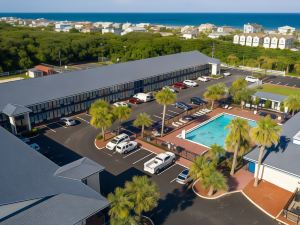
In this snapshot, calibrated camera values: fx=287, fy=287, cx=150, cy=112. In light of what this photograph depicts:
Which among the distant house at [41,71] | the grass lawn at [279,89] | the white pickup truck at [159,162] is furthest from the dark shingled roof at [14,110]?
the grass lawn at [279,89]

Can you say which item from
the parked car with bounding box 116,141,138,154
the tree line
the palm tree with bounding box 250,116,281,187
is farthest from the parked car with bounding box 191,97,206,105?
the tree line

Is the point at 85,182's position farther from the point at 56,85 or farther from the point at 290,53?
the point at 290,53

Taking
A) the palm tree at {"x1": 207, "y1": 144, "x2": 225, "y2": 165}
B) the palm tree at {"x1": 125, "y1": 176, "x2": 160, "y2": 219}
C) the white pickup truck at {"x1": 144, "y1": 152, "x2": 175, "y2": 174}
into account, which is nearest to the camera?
the palm tree at {"x1": 125, "y1": 176, "x2": 160, "y2": 219}

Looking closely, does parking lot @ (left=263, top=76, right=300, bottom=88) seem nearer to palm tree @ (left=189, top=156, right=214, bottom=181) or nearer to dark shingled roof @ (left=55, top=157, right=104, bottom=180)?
palm tree @ (left=189, top=156, right=214, bottom=181)

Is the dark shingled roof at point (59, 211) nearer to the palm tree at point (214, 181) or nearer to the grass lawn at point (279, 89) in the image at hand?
the palm tree at point (214, 181)

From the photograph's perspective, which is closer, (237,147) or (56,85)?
(237,147)

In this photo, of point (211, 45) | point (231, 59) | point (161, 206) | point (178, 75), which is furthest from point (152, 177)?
point (211, 45)
